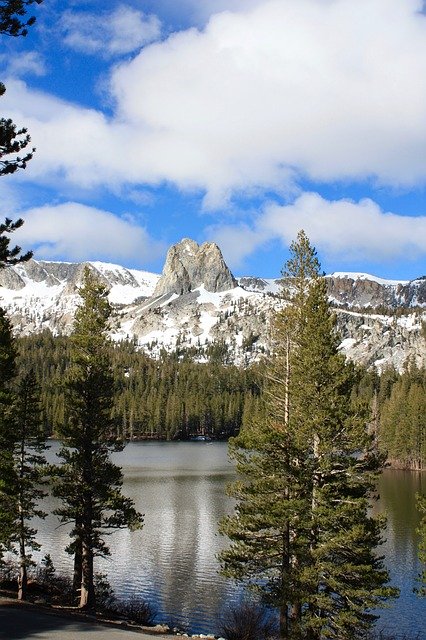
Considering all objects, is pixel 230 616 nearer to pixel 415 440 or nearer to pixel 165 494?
pixel 165 494

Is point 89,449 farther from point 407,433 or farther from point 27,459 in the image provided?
point 407,433

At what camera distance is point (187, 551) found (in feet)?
138

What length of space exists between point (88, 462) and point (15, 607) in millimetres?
7799

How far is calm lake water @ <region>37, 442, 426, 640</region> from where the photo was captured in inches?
1228

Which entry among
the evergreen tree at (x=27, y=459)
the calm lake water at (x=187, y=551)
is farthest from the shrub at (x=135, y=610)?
the evergreen tree at (x=27, y=459)

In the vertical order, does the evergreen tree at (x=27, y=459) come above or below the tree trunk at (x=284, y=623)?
above

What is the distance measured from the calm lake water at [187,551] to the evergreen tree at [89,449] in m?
5.55

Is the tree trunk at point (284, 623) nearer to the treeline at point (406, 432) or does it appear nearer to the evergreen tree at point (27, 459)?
the evergreen tree at point (27, 459)

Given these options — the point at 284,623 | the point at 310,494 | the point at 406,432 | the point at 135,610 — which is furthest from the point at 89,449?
the point at 406,432

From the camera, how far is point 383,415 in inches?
4387

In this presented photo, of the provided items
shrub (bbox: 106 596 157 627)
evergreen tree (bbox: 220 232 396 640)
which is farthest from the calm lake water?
evergreen tree (bbox: 220 232 396 640)

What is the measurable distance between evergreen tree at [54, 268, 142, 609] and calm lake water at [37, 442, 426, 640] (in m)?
5.55

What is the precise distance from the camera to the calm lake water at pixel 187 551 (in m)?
31.2

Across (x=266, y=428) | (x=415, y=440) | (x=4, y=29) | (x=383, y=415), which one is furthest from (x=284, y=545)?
(x=383, y=415)
